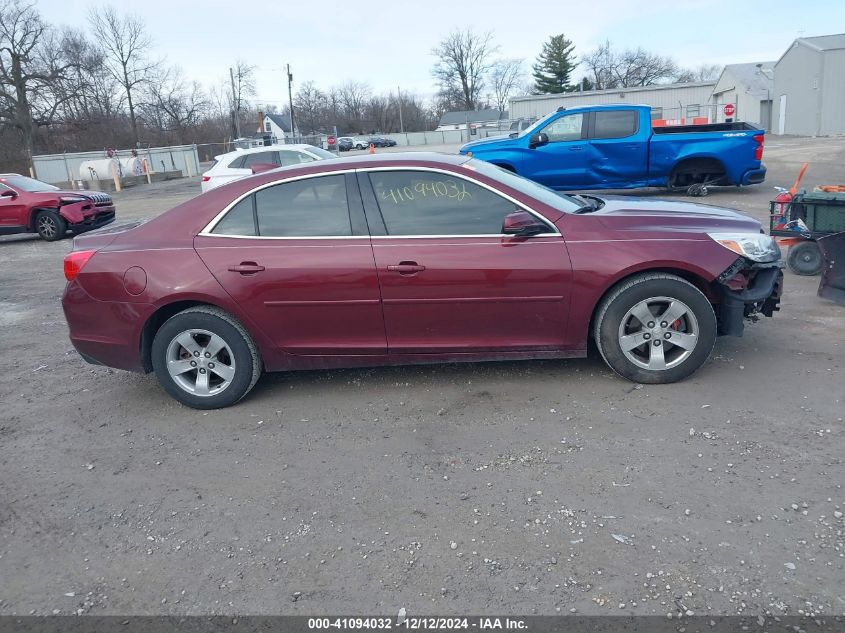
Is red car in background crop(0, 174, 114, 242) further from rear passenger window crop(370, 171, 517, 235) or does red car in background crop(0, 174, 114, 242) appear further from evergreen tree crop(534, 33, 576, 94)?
evergreen tree crop(534, 33, 576, 94)

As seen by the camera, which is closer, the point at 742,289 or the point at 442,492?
the point at 442,492

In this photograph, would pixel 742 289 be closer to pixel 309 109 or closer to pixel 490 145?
pixel 490 145

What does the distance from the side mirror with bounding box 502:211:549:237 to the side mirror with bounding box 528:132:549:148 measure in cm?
954

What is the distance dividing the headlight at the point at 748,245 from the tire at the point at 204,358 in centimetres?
322

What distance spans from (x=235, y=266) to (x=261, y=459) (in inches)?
52.2

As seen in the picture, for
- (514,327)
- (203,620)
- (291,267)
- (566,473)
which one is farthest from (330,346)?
(203,620)

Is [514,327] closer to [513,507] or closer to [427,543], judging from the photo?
[513,507]

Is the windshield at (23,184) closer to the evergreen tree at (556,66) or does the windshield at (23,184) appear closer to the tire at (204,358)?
the tire at (204,358)

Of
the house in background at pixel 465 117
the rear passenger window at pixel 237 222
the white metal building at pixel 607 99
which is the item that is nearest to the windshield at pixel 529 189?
the rear passenger window at pixel 237 222

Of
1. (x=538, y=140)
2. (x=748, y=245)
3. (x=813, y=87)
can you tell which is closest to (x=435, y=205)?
(x=748, y=245)

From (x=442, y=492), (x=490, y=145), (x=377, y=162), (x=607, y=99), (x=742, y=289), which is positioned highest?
(x=607, y=99)

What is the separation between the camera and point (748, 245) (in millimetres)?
4457

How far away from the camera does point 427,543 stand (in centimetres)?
301

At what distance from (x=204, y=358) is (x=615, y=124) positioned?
11.2 m
